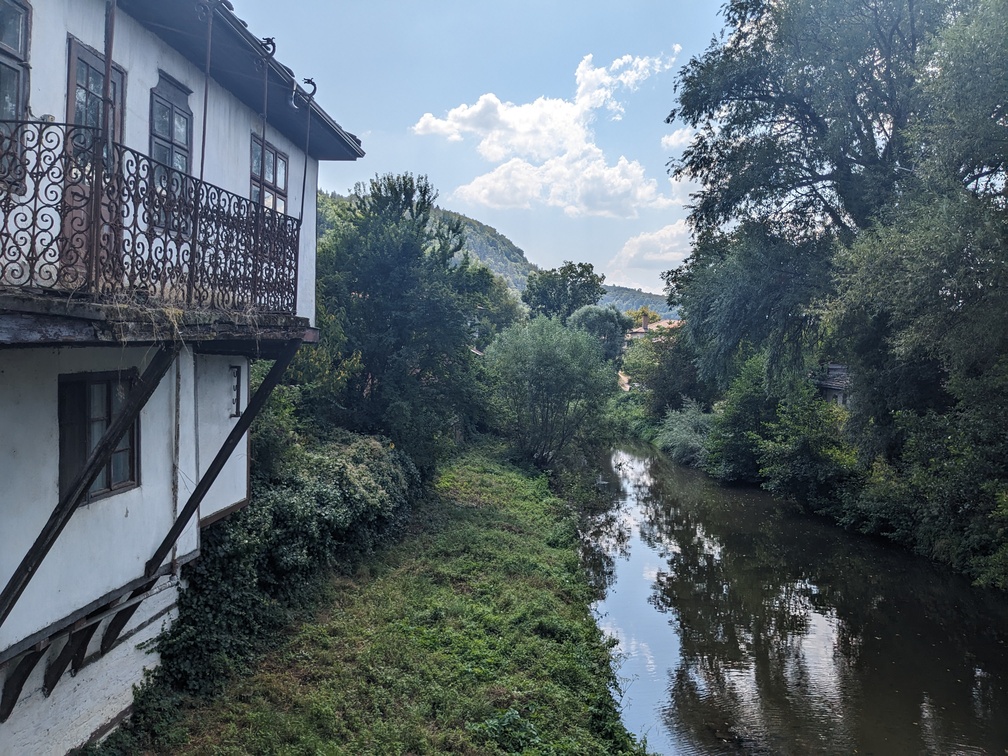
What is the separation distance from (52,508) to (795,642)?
47.3ft

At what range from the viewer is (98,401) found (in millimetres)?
6238

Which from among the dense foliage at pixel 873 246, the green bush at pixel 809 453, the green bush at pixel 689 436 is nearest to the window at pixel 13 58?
the dense foliage at pixel 873 246

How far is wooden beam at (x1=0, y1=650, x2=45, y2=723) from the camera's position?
5.76m

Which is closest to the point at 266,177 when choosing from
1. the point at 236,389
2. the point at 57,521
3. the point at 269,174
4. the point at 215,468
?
the point at 269,174

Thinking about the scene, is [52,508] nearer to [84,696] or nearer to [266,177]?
[84,696]

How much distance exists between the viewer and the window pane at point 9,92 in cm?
488

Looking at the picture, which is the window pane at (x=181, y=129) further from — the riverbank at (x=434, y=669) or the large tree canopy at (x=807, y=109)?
the large tree canopy at (x=807, y=109)

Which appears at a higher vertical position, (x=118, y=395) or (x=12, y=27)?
(x=12, y=27)

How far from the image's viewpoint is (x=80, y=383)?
19.6 ft

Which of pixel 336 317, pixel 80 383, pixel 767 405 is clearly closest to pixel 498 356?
pixel 336 317

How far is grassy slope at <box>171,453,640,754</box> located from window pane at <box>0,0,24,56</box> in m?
7.37

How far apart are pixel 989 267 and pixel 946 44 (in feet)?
15.4

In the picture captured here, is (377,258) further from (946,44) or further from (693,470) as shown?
(693,470)

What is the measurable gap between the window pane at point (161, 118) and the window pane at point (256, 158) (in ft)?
6.26
